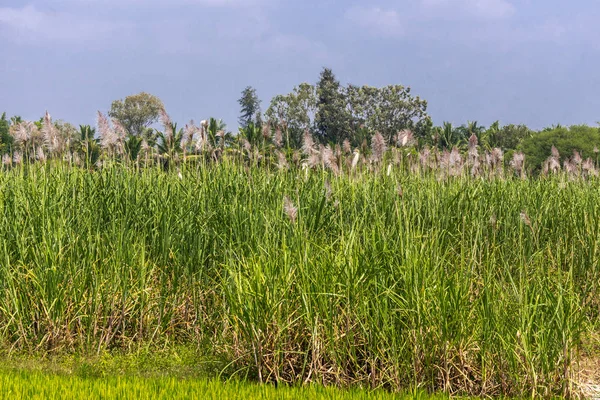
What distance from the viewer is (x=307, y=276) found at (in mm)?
5309

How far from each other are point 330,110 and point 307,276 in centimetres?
5488

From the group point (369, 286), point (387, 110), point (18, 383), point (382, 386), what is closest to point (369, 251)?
Answer: point (369, 286)

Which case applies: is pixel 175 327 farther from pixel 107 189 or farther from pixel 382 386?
pixel 382 386

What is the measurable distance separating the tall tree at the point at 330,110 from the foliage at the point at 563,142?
73.7 ft

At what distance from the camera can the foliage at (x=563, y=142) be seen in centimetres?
3553

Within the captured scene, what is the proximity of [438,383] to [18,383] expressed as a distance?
3.42 metres

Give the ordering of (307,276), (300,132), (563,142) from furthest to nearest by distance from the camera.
Result: (300,132), (563,142), (307,276)

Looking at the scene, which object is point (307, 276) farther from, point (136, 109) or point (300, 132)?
point (136, 109)

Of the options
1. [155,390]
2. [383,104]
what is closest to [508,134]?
[383,104]

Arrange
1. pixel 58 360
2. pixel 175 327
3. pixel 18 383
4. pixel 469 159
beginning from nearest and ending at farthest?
pixel 18 383
pixel 58 360
pixel 175 327
pixel 469 159

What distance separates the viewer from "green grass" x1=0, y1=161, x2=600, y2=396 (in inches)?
201

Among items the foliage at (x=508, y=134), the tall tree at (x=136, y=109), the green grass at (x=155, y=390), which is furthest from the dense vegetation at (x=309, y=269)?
the tall tree at (x=136, y=109)

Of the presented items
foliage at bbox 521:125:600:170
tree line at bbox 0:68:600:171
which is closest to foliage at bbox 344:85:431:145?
tree line at bbox 0:68:600:171

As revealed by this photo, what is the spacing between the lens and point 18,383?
16.6ft
